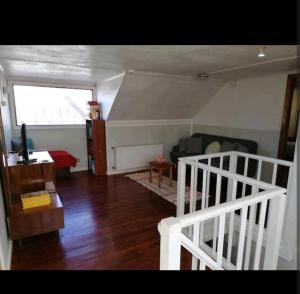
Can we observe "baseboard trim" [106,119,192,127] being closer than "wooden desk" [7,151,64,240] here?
No

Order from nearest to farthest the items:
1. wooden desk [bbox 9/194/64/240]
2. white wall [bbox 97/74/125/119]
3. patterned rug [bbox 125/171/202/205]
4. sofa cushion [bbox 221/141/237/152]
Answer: wooden desk [bbox 9/194/64/240], patterned rug [bbox 125/171/202/205], white wall [bbox 97/74/125/119], sofa cushion [bbox 221/141/237/152]

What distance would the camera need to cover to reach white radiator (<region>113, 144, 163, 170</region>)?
4859mm

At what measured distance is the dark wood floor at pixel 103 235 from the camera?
2068 mm

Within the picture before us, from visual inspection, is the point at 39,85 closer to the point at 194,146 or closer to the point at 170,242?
the point at 194,146

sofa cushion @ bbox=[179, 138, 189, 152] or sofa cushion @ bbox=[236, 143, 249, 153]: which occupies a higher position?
sofa cushion @ bbox=[236, 143, 249, 153]

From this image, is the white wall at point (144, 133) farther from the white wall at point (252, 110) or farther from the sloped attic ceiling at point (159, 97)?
the white wall at point (252, 110)

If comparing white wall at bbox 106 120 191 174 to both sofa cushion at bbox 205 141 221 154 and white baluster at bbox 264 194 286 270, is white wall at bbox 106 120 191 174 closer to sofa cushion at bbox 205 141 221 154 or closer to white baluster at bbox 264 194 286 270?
sofa cushion at bbox 205 141 221 154

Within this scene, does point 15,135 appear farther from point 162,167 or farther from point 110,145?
point 162,167

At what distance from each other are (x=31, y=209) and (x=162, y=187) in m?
2.29

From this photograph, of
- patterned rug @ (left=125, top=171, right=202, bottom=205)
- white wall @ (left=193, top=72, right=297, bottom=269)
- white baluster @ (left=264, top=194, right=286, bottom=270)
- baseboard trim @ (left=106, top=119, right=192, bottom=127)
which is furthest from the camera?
baseboard trim @ (left=106, top=119, right=192, bottom=127)

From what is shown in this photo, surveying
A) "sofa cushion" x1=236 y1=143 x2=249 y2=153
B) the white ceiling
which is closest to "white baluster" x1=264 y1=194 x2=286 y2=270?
the white ceiling

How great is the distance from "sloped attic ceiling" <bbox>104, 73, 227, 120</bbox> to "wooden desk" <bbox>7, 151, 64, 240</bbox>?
81.1 inches

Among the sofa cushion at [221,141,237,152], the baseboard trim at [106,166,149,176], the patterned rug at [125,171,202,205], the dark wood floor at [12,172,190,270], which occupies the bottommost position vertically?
the dark wood floor at [12,172,190,270]
